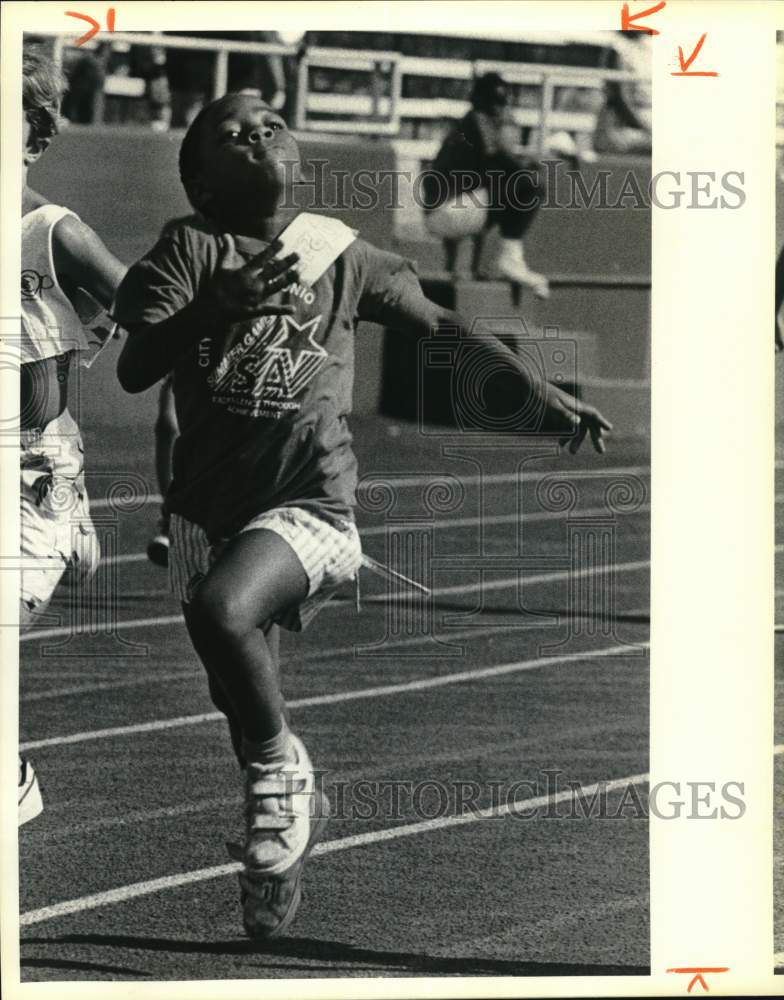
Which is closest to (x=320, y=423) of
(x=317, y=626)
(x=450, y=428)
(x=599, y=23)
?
(x=450, y=428)

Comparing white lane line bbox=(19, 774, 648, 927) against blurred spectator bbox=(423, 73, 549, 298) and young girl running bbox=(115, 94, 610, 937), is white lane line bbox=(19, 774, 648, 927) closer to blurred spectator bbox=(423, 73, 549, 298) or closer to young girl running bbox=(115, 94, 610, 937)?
young girl running bbox=(115, 94, 610, 937)

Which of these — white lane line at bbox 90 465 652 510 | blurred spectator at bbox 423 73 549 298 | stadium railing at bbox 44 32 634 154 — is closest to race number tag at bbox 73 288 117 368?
white lane line at bbox 90 465 652 510

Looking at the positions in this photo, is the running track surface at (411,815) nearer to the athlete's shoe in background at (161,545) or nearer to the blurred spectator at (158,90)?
the athlete's shoe in background at (161,545)

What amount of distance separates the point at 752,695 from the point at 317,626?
46.4 inches

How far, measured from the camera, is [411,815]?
465cm

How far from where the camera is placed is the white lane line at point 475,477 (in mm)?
4676

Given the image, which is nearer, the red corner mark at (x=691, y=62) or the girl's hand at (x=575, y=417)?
the red corner mark at (x=691, y=62)

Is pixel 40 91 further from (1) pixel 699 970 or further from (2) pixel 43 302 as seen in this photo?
(1) pixel 699 970

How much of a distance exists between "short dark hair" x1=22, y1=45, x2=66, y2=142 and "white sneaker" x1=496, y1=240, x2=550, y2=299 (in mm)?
1135

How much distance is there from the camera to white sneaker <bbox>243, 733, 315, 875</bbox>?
455 centimetres

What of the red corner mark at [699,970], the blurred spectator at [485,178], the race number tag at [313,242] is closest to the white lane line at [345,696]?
the red corner mark at [699,970]

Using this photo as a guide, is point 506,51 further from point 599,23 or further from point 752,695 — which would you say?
point 752,695

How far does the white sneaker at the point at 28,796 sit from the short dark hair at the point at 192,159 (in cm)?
141

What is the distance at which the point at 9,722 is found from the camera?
462 cm
